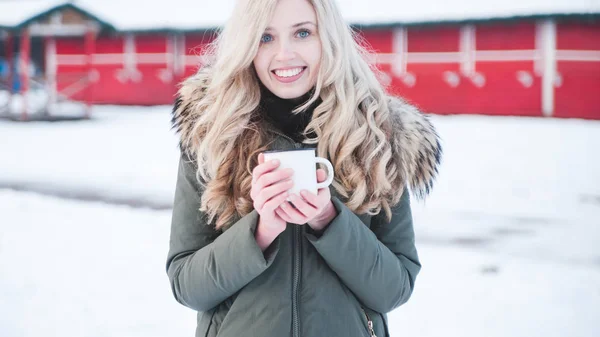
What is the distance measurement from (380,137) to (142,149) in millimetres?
9886

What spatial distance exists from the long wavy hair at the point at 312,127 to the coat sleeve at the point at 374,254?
65 millimetres

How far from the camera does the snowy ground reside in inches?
137

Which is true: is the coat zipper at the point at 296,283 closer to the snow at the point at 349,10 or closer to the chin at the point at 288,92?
the chin at the point at 288,92

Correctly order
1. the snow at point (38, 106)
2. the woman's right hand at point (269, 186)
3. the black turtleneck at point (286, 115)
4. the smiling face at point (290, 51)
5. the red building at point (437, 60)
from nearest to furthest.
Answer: the woman's right hand at point (269, 186) < the smiling face at point (290, 51) < the black turtleneck at point (286, 115) < the red building at point (437, 60) < the snow at point (38, 106)

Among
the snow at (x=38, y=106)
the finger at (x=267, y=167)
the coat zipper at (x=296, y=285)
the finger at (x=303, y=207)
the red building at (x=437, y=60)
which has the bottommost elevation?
the coat zipper at (x=296, y=285)

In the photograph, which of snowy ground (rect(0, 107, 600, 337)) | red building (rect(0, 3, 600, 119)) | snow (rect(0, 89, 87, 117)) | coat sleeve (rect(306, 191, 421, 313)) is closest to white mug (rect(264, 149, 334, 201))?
coat sleeve (rect(306, 191, 421, 313))

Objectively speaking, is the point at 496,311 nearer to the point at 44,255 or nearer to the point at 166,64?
the point at 44,255

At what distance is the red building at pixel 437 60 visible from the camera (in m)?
13.2

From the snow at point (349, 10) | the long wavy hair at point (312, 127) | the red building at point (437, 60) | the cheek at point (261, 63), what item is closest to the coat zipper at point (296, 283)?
the long wavy hair at point (312, 127)

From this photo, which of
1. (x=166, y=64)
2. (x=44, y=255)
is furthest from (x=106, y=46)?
(x=44, y=255)

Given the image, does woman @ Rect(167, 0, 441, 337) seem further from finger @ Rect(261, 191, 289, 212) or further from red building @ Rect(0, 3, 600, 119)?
red building @ Rect(0, 3, 600, 119)

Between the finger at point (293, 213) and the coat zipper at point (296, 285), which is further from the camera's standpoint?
the coat zipper at point (296, 285)

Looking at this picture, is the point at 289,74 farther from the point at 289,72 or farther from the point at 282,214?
the point at 282,214

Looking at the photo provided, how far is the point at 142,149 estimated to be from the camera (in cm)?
1090
